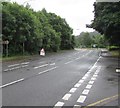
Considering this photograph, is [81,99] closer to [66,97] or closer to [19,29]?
[66,97]

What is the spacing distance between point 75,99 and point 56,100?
0.65m

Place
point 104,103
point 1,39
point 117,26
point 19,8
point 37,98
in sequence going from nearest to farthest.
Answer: point 104,103, point 37,98, point 117,26, point 1,39, point 19,8

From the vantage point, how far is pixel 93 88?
39.6 ft

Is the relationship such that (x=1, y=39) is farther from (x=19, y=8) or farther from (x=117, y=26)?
(x=117, y=26)

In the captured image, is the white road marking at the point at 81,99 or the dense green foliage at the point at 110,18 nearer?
the white road marking at the point at 81,99

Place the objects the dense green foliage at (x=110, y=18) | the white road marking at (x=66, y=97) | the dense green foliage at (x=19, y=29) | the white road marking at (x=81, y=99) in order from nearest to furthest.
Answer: the white road marking at (x=81, y=99) → the white road marking at (x=66, y=97) → the dense green foliage at (x=110, y=18) → the dense green foliage at (x=19, y=29)

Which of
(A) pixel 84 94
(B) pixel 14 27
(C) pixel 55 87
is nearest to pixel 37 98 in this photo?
(A) pixel 84 94

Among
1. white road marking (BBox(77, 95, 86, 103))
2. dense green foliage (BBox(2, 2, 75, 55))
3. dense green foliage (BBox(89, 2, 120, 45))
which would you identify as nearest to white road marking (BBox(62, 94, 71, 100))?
white road marking (BBox(77, 95, 86, 103))

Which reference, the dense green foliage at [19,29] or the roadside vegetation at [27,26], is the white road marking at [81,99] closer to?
the roadside vegetation at [27,26]

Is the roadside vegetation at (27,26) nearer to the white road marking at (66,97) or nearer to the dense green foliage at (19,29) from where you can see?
the dense green foliage at (19,29)

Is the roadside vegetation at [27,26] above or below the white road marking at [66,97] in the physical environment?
above

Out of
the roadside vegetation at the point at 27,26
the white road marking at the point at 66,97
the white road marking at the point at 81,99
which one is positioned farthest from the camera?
the roadside vegetation at the point at 27,26

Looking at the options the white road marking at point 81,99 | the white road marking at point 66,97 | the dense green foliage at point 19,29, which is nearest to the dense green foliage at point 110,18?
the dense green foliage at point 19,29

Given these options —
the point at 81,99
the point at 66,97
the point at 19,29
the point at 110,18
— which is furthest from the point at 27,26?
the point at 81,99
